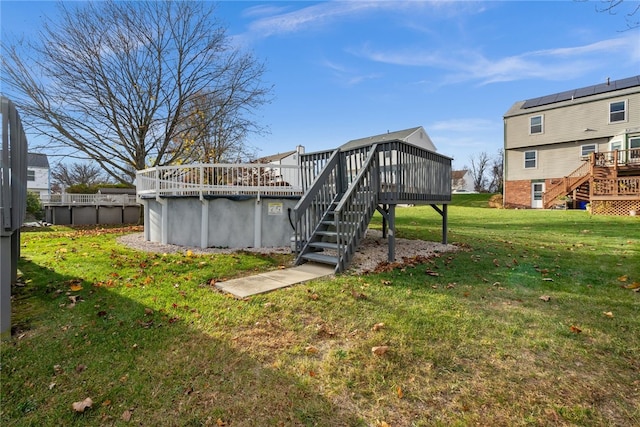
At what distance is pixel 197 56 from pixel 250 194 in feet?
37.3

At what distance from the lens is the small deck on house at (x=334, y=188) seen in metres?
5.84

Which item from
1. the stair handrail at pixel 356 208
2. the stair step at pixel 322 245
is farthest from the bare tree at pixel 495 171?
the stair step at pixel 322 245

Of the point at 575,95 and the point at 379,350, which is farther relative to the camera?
the point at 575,95

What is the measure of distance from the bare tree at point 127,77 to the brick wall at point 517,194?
63.9 ft

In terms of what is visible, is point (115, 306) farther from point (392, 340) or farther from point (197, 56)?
point (197, 56)

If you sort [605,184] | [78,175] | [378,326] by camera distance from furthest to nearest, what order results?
[78,175] < [605,184] < [378,326]

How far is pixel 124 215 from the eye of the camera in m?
21.0

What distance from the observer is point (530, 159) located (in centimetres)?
2319

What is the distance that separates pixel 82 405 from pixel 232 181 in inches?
267

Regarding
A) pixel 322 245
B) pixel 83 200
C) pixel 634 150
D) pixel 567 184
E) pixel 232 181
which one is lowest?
pixel 322 245

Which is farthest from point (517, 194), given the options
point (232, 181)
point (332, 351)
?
point (332, 351)

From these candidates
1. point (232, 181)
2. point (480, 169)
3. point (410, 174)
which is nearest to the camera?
point (410, 174)

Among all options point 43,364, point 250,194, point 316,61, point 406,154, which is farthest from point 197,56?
point 43,364

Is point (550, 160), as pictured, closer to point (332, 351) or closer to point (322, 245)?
point (322, 245)
